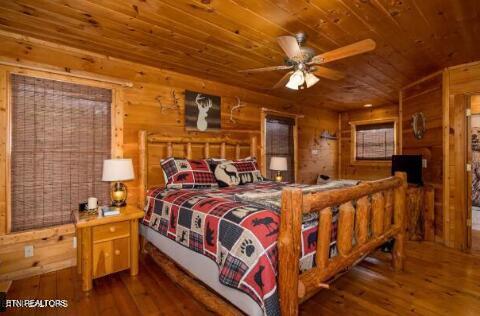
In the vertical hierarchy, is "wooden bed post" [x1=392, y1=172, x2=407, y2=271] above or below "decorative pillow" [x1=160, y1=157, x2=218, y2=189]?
below

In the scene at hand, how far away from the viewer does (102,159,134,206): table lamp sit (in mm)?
2436

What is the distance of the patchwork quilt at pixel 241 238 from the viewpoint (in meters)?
1.35

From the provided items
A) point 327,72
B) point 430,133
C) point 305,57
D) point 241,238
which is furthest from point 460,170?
point 241,238

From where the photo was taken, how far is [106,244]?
2.24 metres

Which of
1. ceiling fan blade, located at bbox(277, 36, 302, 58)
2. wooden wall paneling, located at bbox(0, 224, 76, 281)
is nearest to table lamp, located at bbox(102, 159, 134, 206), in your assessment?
wooden wall paneling, located at bbox(0, 224, 76, 281)

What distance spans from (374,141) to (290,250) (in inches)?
206

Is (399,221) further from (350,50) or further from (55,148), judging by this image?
(55,148)

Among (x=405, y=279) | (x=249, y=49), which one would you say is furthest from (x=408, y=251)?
(x=249, y=49)

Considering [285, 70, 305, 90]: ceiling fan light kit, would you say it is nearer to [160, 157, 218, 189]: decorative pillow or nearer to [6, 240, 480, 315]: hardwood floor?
[160, 157, 218, 189]: decorative pillow

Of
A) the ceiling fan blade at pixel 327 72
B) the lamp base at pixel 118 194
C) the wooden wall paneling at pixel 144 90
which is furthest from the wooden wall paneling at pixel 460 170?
the lamp base at pixel 118 194

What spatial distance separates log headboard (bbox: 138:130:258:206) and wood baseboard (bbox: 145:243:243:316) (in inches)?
31.4

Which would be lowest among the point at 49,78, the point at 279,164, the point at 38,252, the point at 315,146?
the point at 38,252

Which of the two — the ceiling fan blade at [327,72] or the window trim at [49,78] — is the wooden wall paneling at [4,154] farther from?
the ceiling fan blade at [327,72]

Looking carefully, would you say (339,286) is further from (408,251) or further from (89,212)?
(89,212)
